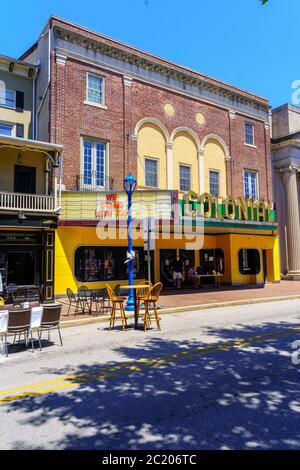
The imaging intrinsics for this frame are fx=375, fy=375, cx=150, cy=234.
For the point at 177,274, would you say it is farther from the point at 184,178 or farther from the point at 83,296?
the point at 83,296

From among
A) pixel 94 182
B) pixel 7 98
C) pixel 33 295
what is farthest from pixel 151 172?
pixel 33 295

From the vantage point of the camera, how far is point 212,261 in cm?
2528

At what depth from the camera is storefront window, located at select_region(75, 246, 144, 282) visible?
18.7 meters

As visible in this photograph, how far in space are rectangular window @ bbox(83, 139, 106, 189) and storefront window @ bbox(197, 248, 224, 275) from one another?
9.00 metres

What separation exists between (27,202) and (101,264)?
5.07 metres

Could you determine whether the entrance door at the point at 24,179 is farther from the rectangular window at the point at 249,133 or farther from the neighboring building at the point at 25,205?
the rectangular window at the point at 249,133

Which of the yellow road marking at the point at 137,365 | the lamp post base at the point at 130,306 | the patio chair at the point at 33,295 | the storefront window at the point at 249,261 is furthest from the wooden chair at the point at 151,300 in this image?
the storefront window at the point at 249,261

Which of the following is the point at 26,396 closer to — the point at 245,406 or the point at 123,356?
the point at 123,356

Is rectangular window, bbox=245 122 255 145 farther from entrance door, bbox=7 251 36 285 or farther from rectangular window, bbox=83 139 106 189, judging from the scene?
entrance door, bbox=7 251 36 285

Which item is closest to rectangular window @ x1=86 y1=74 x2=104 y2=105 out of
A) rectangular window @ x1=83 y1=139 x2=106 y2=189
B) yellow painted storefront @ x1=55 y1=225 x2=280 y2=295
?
rectangular window @ x1=83 y1=139 x2=106 y2=189

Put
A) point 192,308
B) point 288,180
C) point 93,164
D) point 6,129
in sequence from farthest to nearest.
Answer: point 288,180
point 93,164
point 6,129
point 192,308
